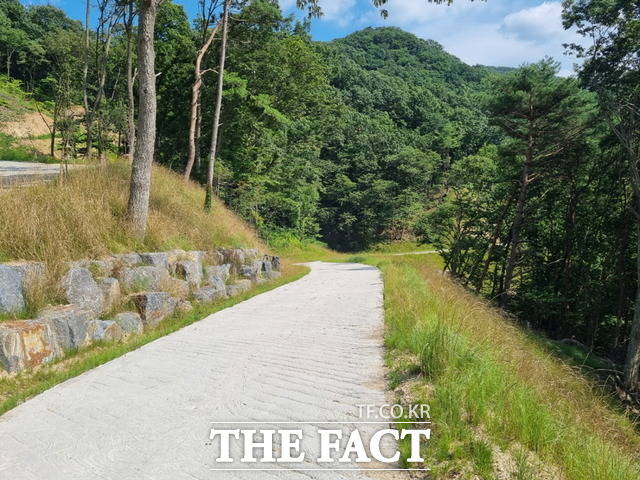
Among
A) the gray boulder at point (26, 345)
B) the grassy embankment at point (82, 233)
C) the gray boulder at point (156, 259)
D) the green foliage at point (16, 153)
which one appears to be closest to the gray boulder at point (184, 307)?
the grassy embankment at point (82, 233)

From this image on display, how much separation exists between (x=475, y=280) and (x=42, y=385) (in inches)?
970

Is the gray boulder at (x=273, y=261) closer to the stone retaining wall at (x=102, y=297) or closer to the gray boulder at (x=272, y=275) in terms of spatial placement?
the gray boulder at (x=272, y=275)

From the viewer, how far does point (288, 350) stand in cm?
606

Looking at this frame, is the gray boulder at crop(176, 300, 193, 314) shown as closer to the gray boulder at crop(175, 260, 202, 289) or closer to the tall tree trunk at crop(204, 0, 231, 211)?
the gray boulder at crop(175, 260, 202, 289)

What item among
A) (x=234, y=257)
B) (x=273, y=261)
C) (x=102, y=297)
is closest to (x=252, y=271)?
(x=234, y=257)

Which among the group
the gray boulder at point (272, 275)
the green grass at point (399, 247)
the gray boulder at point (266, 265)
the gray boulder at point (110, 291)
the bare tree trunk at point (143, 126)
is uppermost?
the bare tree trunk at point (143, 126)

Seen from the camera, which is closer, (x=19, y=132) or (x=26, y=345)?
(x=26, y=345)

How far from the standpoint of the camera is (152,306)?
27.3 feet

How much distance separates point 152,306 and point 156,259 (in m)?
1.48

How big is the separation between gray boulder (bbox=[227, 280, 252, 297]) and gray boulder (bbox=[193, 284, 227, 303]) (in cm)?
37

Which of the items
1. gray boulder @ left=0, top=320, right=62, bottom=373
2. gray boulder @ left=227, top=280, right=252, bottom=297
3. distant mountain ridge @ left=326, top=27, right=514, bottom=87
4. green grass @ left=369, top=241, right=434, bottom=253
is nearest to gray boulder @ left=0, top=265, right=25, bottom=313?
gray boulder @ left=0, top=320, right=62, bottom=373

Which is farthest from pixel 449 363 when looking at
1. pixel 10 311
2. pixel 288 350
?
pixel 10 311

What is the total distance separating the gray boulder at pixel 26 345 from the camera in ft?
17.6

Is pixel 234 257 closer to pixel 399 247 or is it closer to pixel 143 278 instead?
pixel 143 278
